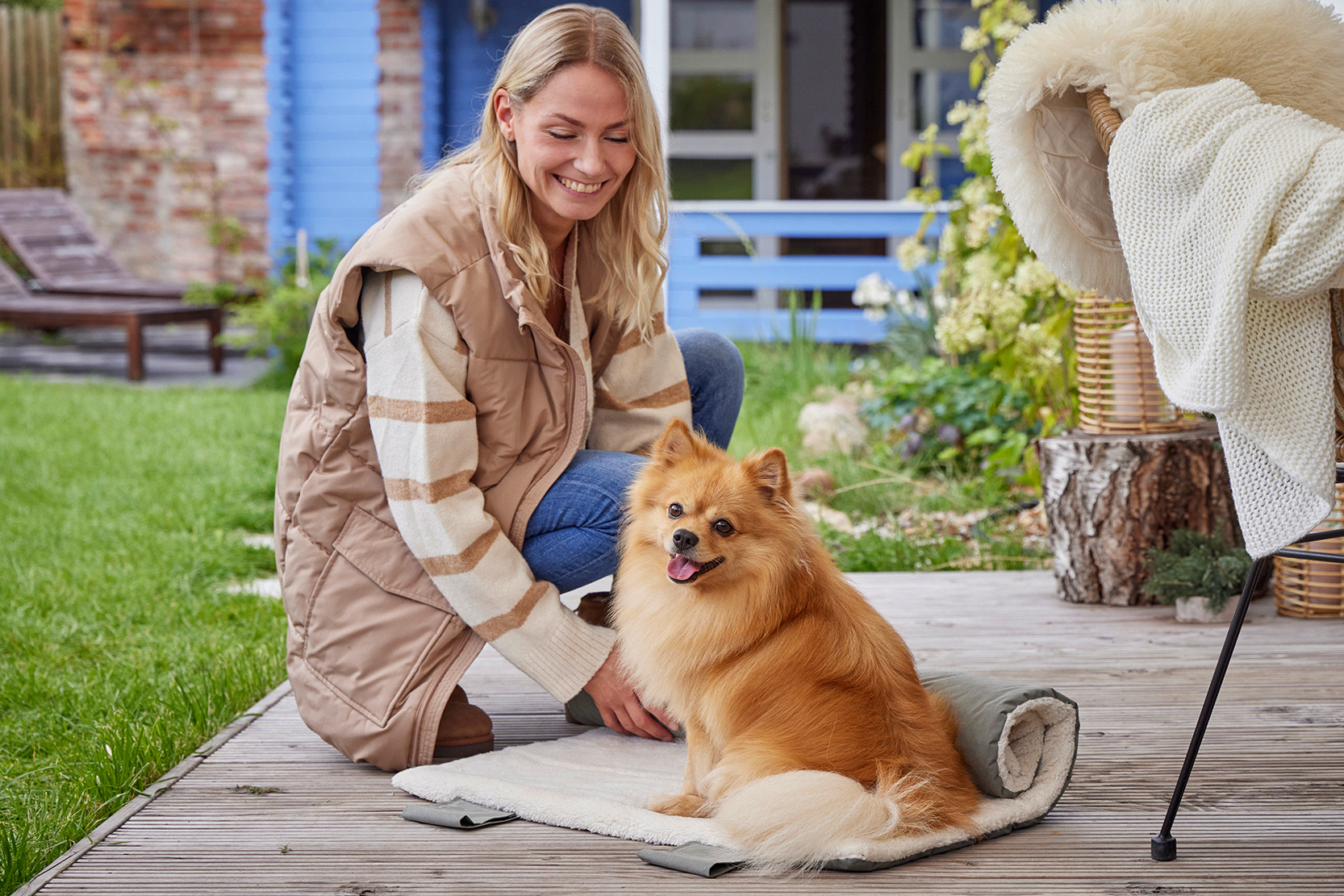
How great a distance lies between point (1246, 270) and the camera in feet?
4.79

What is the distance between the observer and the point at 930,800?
1.76 metres

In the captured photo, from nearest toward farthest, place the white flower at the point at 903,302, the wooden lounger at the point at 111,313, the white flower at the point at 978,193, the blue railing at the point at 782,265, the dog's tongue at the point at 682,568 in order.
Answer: the dog's tongue at the point at 682,568
the white flower at the point at 978,193
the white flower at the point at 903,302
the blue railing at the point at 782,265
the wooden lounger at the point at 111,313

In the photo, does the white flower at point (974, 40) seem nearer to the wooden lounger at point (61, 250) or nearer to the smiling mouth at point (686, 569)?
the smiling mouth at point (686, 569)

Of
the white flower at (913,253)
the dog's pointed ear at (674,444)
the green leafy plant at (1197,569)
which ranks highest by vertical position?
the white flower at (913,253)

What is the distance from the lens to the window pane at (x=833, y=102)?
9516mm

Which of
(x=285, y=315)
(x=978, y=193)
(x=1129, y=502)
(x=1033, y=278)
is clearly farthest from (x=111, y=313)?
(x=1129, y=502)

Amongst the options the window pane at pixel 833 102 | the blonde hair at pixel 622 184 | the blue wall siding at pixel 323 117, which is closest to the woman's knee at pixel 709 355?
the blonde hair at pixel 622 184

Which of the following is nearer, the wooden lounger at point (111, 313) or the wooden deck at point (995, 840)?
the wooden deck at point (995, 840)

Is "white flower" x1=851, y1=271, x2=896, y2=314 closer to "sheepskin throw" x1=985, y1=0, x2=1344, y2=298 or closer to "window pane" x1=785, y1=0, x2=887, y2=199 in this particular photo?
"sheepskin throw" x1=985, y1=0, x2=1344, y2=298

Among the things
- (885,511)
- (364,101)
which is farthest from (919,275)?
(364,101)

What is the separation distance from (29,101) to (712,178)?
244 inches

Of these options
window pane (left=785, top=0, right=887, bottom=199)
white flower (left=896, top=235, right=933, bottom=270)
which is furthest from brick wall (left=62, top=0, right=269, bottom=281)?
white flower (left=896, top=235, right=933, bottom=270)

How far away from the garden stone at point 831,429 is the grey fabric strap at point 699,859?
3.44 m

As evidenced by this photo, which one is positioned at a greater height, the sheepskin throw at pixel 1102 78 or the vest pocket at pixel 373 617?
the sheepskin throw at pixel 1102 78
